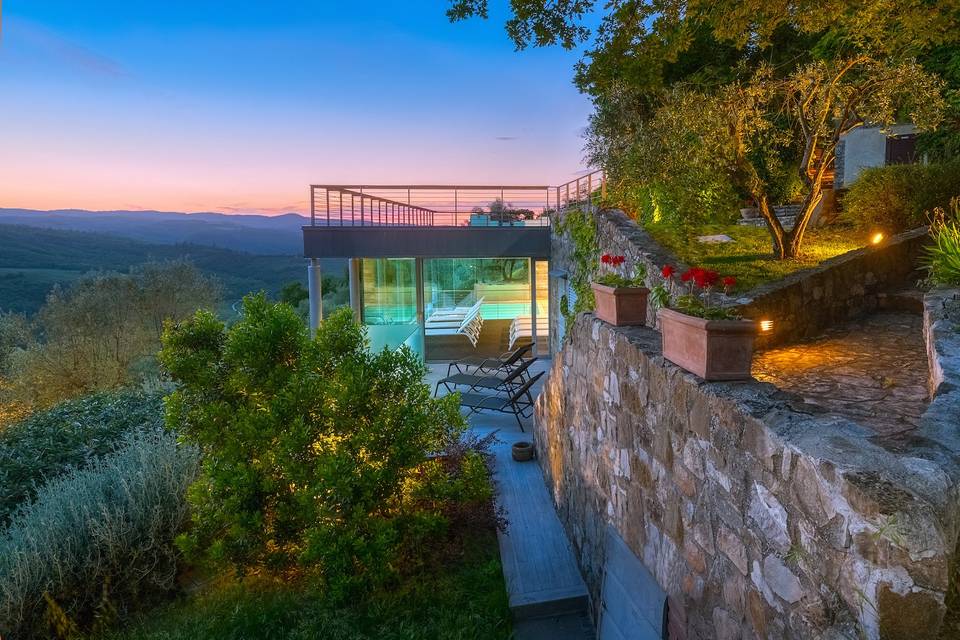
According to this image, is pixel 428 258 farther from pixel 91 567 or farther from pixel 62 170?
pixel 62 170

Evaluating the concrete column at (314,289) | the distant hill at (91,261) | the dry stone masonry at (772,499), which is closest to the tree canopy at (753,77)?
the dry stone masonry at (772,499)

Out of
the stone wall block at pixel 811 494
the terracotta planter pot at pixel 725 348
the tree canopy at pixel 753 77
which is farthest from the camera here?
the tree canopy at pixel 753 77

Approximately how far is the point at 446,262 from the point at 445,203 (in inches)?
50.2

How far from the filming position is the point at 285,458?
12.7 ft

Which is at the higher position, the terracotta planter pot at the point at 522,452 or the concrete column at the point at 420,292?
the concrete column at the point at 420,292

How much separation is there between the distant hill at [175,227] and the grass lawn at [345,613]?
22367 millimetres

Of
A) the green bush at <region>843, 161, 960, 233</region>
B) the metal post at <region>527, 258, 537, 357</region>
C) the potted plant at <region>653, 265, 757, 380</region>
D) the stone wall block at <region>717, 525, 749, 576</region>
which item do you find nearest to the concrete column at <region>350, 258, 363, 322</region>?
the metal post at <region>527, 258, 537, 357</region>

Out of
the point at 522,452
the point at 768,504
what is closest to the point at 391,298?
the point at 522,452

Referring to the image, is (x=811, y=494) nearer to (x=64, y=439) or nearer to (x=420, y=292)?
(x=64, y=439)

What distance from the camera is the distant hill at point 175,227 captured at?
33.5 metres

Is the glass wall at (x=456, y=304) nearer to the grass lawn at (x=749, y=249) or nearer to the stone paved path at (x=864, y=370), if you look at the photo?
the grass lawn at (x=749, y=249)

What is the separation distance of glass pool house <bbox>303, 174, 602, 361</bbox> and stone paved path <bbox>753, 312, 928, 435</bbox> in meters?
6.95

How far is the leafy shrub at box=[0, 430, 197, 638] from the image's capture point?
3.68 meters

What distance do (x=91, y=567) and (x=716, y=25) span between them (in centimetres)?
782
